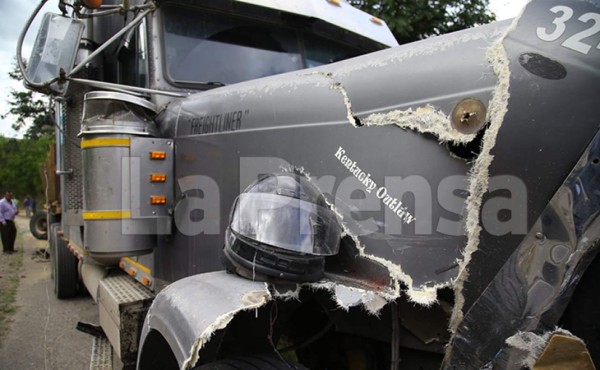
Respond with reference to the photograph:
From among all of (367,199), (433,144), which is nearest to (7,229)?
(367,199)

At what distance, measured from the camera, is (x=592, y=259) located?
1132mm

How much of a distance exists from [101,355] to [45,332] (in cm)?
216

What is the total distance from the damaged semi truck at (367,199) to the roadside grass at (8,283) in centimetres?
358

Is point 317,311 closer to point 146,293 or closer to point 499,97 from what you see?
point 499,97

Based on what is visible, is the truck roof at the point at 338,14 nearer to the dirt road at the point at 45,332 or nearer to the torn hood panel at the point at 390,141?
the torn hood panel at the point at 390,141

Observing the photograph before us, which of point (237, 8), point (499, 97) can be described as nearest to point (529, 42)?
point (499, 97)

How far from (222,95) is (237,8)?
0.90m

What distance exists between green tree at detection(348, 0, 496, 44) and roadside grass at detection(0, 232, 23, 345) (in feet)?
20.6

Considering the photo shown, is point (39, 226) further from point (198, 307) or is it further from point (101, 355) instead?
point (198, 307)

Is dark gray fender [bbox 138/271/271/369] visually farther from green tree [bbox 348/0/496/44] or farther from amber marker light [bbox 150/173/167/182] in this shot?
green tree [bbox 348/0/496/44]

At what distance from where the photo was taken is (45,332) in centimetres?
509

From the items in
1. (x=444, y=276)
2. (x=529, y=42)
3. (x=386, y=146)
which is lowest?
(x=444, y=276)

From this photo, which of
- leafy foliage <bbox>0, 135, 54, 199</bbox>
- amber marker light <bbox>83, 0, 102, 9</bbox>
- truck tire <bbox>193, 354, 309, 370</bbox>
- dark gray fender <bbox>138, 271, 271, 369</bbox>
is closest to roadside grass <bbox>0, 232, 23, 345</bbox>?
amber marker light <bbox>83, 0, 102, 9</bbox>

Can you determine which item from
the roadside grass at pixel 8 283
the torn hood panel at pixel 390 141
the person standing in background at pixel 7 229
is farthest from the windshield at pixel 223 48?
the person standing in background at pixel 7 229
